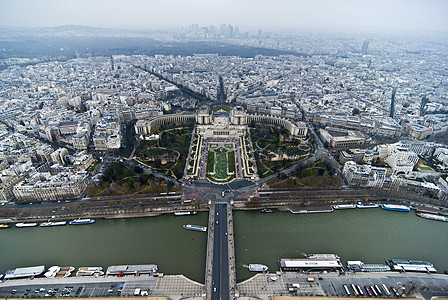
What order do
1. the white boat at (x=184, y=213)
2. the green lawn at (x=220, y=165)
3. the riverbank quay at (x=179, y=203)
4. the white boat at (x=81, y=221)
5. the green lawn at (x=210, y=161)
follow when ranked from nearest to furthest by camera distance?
the white boat at (x=81, y=221) < the white boat at (x=184, y=213) < the riverbank quay at (x=179, y=203) < the green lawn at (x=220, y=165) < the green lawn at (x=210, y=161)

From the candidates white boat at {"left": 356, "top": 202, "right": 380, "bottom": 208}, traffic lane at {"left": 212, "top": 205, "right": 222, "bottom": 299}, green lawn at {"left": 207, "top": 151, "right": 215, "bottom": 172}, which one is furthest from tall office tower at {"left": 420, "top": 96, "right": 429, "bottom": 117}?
traffic lane at {"left": 212, "top": 205, "right": 222, "bottom": 299}

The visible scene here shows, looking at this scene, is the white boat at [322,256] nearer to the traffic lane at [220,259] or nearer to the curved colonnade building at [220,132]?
the traffic lane at [220,259]

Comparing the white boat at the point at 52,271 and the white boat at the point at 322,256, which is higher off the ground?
the white boat at the point at 52,271

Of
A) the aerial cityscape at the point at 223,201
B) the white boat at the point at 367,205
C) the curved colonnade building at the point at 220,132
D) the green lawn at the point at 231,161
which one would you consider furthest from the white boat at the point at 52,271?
the white boat at the point at 367,205

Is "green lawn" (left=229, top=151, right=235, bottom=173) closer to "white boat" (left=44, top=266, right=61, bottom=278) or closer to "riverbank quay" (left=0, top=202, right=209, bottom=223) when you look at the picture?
"riverbank quay" (left=0, top=202, right=209, bottom=223)

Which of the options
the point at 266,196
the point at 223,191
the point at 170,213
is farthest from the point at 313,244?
the point at 170,213

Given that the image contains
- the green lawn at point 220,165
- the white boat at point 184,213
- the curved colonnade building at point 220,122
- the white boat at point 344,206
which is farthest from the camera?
the curved colonnade building at point 220,122
